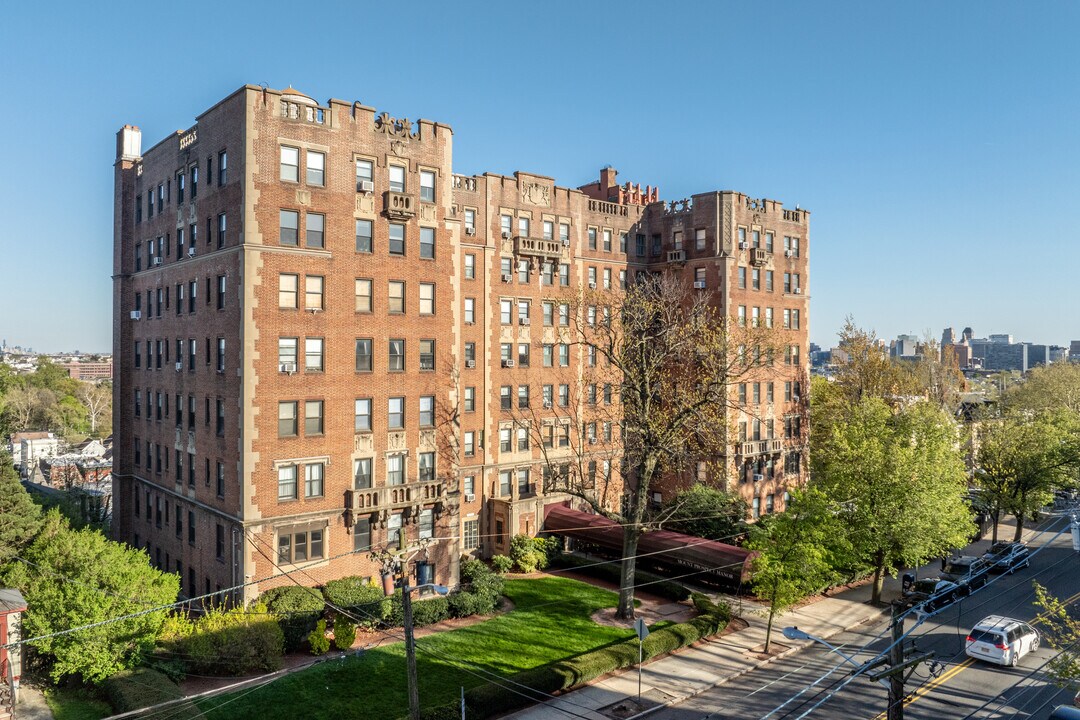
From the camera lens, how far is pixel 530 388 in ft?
164

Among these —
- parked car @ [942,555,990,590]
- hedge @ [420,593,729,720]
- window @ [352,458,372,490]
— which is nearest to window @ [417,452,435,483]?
window @ [352,458,372,490]

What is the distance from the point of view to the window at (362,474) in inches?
1449

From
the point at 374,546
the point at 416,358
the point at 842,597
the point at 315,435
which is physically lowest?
the point at 842,597

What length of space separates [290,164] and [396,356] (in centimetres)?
1063

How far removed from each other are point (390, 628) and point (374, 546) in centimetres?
451

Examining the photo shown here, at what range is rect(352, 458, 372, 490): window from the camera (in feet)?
121

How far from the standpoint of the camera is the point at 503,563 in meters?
43.7

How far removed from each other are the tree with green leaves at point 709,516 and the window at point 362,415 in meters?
20.3

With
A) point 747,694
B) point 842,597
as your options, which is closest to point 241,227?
point 747,694

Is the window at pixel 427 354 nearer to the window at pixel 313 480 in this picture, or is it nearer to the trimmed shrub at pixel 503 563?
the window at pixel 313 480

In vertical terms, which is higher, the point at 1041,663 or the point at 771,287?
the point at 771,287

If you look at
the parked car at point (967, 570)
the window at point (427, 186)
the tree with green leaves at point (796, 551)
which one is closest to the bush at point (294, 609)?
the tree with green leaves at point (796, 551)

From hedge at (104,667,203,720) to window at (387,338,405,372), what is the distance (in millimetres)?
16915

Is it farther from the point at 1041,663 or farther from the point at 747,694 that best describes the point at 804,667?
the point at 1041,663
